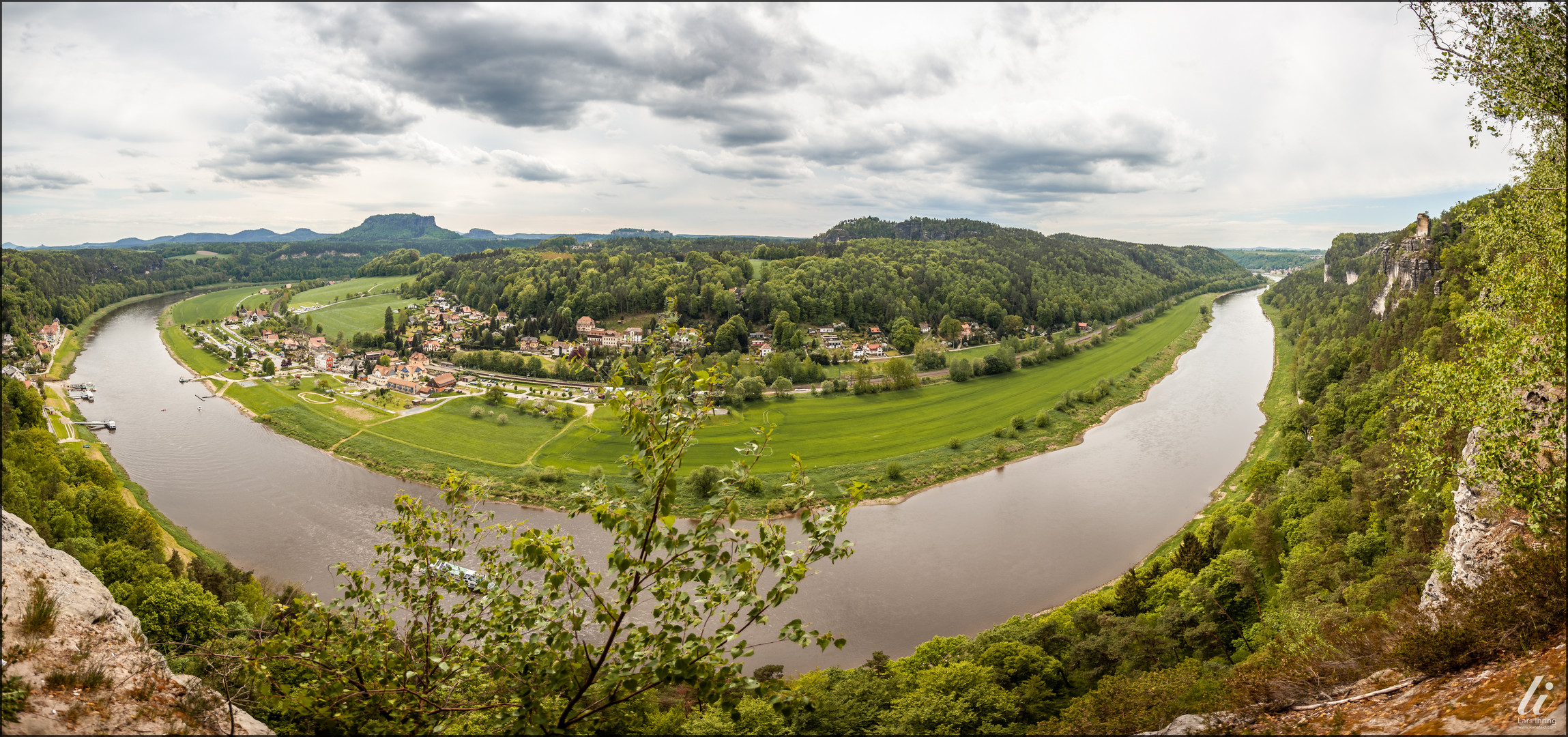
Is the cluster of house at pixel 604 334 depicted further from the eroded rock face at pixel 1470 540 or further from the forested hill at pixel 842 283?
the eroded rock face at pixel 1470 540

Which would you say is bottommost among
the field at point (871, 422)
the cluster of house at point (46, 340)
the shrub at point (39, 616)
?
the field at point (871, 422)

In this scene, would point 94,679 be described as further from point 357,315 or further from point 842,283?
point 357,315

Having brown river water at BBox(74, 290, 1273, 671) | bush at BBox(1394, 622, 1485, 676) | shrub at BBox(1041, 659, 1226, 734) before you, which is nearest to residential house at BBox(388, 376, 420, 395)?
brown river water at BBox(74, 290, 1273, 671)

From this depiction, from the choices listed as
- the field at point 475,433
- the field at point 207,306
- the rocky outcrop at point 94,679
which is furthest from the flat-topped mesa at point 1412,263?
the field at point 207,306

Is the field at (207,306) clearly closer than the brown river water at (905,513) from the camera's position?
No

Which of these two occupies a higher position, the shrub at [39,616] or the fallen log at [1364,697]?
the shrub at [39,616]

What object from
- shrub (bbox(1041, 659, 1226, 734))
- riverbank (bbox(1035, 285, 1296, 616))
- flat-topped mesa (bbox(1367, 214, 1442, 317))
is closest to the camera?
shrub (bbox(1041, 659, 1226, 734))

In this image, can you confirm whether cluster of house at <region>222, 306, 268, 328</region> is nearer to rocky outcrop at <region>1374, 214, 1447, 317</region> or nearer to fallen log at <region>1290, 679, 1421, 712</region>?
fallen log at <region>1290, 679, 1421, 712</region>

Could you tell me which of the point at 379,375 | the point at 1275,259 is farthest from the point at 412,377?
the point at 1275,259
